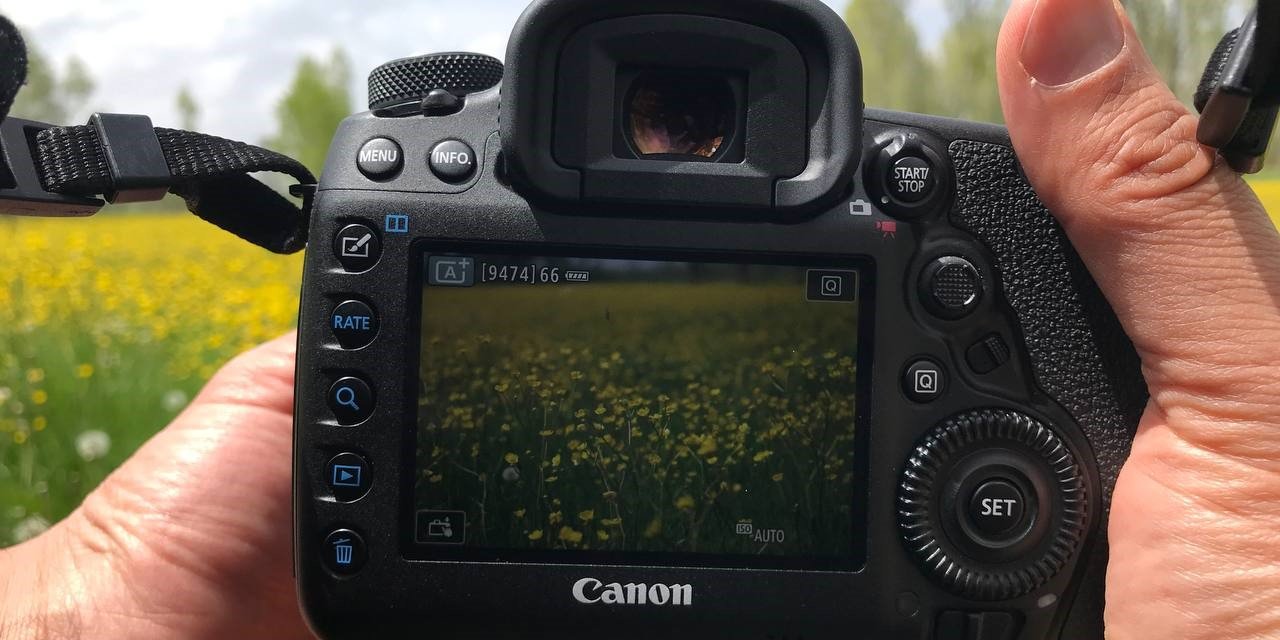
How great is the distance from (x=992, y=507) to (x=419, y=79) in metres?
0.83

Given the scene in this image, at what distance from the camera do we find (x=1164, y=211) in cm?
103

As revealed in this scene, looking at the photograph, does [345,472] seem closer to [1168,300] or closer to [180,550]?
[180,550]

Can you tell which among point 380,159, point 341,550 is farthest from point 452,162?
point 341,550

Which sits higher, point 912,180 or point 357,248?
point 912,180

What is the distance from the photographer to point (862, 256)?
1.12 meters

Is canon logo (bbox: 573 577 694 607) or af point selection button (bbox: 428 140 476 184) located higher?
af point selection button (bbox: 428 140 476 184)

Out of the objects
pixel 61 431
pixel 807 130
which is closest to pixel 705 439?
pixel 807 130

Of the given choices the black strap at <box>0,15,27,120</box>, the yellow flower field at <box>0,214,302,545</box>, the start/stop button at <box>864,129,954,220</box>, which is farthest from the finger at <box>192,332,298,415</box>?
the start/stop button at <box>864,129,954,220</box>

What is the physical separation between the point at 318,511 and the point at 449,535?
149 millimetres

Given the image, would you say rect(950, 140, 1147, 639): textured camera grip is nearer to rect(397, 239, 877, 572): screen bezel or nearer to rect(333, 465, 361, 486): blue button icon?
rect(397, 239, 877, 572): screen bezel

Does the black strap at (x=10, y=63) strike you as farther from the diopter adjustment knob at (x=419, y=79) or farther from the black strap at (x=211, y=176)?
the diopter adjustment knob at (x=419, y=79)

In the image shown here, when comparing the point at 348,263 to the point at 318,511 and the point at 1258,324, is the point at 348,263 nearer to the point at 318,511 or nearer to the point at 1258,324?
the point at 318,511

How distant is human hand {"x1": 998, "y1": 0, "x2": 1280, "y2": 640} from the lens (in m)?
1.01

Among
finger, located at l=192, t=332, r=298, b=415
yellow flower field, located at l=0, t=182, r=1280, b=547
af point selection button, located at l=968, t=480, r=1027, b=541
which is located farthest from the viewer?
yellow flower field, located at l=0, t=182, r=1280, b=547
